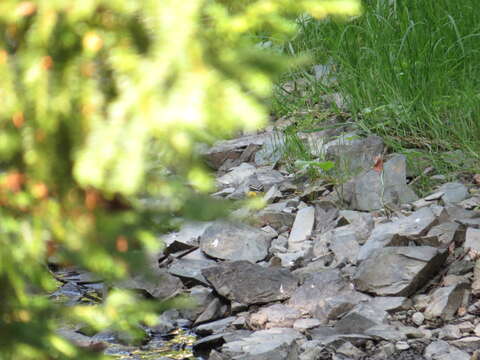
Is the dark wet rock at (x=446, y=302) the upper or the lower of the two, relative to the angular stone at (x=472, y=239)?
lower

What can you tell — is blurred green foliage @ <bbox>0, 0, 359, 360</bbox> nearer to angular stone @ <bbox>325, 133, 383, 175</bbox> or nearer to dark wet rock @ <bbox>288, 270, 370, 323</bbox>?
dark wet rock @ <bbox>288, 270, 370, 323</bbox>

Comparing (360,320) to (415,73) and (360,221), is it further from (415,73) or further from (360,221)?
(415,73)

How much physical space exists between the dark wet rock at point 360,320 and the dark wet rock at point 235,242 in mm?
854

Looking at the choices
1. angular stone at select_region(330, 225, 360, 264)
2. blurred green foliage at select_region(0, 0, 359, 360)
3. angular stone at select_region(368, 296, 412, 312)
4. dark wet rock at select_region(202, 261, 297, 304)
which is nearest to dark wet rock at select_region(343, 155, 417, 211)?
angular stone at select_region(330, 225, 360, 264)

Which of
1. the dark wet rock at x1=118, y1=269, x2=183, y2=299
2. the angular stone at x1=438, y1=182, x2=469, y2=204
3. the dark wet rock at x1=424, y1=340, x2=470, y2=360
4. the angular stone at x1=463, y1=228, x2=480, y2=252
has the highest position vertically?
the angular stone at x1=463, y1=228, x2=480, y2=252

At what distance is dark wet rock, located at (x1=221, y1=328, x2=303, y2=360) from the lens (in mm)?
2865

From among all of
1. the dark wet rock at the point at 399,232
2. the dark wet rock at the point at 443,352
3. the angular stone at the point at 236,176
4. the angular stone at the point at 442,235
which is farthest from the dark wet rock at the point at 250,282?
the angular stone at the point at 236,176

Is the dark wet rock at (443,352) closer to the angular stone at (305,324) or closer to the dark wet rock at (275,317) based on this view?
the angular stone at (305,324)

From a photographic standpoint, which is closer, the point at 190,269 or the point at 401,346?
the point at 401,346

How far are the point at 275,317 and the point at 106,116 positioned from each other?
2.20 m

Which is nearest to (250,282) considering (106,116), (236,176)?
(236,176)

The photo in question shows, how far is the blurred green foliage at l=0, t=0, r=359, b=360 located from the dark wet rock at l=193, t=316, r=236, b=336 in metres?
1.98

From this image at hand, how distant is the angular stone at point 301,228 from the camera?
3914 mm

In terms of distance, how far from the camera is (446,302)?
3.05 meters
